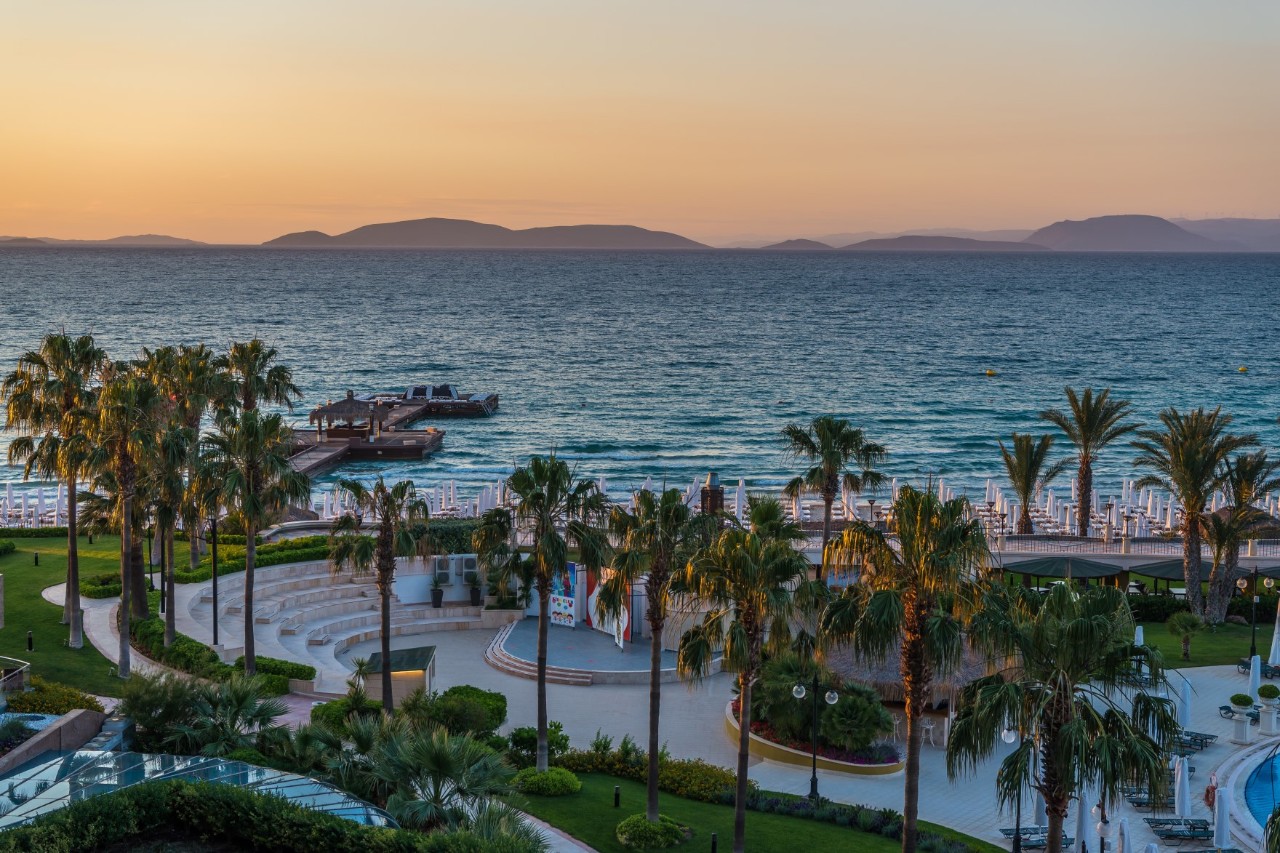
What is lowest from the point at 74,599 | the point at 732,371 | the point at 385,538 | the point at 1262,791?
the point at 1262,791

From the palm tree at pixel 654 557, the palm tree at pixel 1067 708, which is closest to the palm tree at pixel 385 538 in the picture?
the palm tree at pixel 654 557

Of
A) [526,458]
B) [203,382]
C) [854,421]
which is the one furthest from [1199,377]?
[203,382]

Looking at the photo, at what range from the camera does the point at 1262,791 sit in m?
26.2

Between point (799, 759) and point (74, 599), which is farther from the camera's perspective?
point (74, 599)

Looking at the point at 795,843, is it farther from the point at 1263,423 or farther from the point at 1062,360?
the point at 1062,360

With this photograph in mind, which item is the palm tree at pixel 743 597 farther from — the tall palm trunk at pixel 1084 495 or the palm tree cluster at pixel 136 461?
the tall palm trunk at pixel 1084 495

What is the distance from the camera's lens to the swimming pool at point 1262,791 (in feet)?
83.0

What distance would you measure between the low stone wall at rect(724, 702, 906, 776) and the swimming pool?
23.4 feet

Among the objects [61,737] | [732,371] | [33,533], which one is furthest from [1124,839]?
[732,371]

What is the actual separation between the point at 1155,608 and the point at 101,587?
32.2 meters

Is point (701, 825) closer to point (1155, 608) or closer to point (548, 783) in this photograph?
point (548, 783)

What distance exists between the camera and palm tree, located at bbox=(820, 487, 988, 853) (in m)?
19.8

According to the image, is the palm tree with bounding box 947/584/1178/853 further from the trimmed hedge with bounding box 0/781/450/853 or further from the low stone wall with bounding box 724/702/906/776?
the low stone wall with bounding box 724/702/906/776

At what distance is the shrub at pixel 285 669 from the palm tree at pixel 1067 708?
18.9 m
